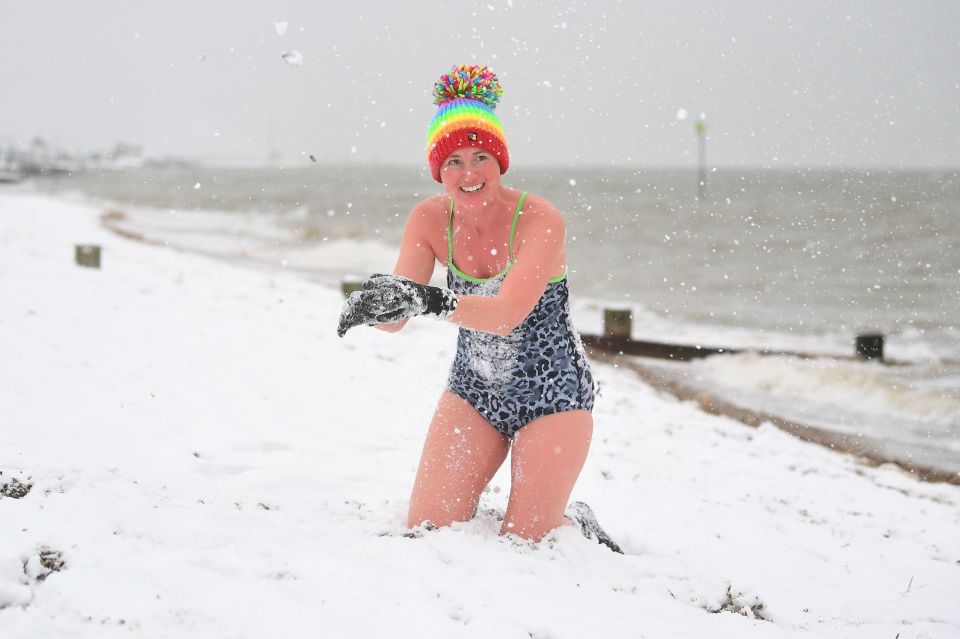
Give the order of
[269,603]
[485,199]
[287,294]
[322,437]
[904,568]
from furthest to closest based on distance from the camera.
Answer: [287,294]
[322,437]
[904,568]
[485,199]
[269,603]

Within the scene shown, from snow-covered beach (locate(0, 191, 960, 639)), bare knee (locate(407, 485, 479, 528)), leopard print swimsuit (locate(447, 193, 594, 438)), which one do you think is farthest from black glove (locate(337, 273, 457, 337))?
bare knee (locate(407, 485, 479, 528))

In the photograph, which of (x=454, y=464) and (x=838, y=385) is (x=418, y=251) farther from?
(x=838, y=385)

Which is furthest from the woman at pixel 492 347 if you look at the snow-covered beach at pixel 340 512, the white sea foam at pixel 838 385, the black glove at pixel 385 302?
the white sea foam at pixel 838 385

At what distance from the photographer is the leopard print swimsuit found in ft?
10.4

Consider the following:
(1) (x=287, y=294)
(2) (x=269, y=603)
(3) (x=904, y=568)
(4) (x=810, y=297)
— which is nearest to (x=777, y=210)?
(4) (x=810, y=297)

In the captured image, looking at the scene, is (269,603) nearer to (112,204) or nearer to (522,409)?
(522,409)

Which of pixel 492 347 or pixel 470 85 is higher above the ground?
pixel 470 85

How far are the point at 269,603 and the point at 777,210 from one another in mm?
38111

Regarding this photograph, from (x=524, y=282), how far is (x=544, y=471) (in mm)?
815

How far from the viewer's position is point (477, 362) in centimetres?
324

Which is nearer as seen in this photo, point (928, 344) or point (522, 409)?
point (522, 409)

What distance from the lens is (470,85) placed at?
301 centimetres

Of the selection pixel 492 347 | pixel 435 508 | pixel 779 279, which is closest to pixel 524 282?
pixel 492 347

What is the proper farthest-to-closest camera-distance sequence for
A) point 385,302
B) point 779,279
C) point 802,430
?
point 779,279 < point 802,430 < point 385,302
